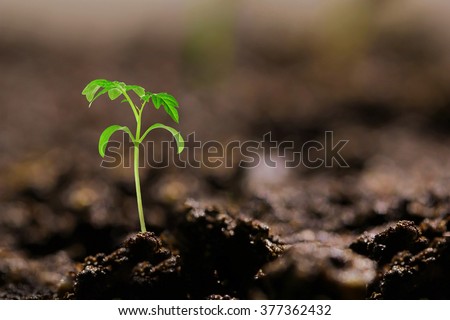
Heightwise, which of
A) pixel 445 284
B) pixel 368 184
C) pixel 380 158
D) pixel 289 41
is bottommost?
pixel 445 284

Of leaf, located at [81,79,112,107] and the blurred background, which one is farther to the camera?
the blurred background

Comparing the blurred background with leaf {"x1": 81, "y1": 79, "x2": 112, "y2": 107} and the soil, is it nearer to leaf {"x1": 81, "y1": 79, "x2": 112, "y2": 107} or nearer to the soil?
the soil

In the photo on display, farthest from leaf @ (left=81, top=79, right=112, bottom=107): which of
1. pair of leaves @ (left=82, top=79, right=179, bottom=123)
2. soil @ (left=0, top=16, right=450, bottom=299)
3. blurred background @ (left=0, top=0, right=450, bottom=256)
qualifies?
blurred background @ (left=0, top=0, right=450, bottom=256)

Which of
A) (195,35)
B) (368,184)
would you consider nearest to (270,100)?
(195,35)

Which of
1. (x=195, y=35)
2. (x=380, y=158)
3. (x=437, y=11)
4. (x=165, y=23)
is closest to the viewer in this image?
(x=380, y=158)

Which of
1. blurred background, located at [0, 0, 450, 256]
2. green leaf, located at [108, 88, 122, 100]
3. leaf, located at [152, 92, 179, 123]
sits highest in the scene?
blurred background, located at [0, 0, 450, 256]

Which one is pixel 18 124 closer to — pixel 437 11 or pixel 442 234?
pixel 442 234

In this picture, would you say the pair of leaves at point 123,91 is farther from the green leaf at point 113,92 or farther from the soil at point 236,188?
the soil at point 236,188

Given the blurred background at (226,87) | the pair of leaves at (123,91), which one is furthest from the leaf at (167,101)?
the blurred background at (226,87)

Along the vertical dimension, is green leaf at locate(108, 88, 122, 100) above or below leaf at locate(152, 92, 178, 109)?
above
